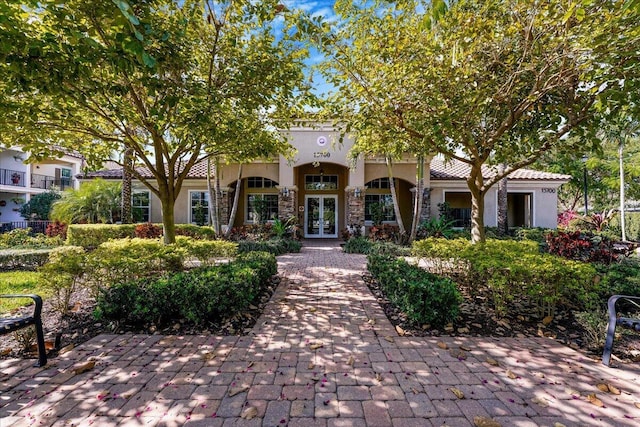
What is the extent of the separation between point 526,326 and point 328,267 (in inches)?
214

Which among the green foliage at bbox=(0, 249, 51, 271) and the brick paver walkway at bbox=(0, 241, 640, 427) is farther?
the green foliage at bbox=(0, 249, 51, 271)

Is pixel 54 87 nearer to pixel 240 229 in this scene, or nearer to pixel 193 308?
pixel 193 308

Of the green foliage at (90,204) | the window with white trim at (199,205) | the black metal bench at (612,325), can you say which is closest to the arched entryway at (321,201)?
the window with white trim at (199,205)

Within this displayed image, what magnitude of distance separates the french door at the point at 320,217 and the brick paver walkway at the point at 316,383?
13.5 metres

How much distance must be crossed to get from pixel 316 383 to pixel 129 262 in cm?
403

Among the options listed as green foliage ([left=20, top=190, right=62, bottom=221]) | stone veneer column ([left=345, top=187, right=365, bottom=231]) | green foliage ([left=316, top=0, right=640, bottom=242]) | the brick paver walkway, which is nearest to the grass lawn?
the brick paver walkway

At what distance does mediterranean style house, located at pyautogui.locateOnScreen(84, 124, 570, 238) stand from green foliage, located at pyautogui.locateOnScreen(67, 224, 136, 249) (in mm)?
3321

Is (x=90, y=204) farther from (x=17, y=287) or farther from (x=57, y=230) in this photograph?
(x=17, y=287)

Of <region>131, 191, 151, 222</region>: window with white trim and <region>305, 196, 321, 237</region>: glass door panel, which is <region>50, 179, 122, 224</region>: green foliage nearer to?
<region>131, 191, 151, 222</region>: window with white trim

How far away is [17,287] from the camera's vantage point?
6.70 meters

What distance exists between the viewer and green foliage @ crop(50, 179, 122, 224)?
47.0 feet

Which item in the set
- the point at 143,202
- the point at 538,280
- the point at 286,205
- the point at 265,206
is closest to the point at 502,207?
the point at 286,205

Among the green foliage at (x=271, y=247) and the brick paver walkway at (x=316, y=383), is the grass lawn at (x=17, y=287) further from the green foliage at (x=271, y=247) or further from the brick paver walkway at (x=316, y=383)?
the green foliage at (x=271, y=247)

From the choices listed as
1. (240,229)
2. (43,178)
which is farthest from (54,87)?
(43,178)
